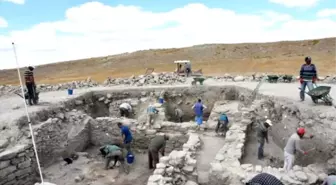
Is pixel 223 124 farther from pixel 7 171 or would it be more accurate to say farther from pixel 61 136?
pixel 7 171

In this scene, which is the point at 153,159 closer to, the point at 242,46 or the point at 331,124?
the point at 331,124

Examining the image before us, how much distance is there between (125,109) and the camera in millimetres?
15938

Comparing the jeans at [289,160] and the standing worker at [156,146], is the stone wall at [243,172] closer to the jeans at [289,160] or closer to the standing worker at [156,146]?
the jeans at [289,160]

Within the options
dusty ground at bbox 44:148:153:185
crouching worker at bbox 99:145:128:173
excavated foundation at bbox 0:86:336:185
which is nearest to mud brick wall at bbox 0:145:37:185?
excavated foundation at bbox 0:86:336:185

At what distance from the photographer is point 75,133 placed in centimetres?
1327

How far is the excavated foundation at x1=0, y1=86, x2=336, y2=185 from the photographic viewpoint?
8062 millimetres

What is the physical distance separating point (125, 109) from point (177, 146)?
14.6 feet

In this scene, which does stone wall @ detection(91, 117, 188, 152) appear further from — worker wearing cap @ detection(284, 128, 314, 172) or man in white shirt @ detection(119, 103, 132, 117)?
worker wearing cap @ detection(284, 128, 314, 172)

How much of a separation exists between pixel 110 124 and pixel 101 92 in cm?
483

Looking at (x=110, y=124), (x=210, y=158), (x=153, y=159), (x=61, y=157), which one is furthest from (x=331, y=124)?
(x=61, y=157)

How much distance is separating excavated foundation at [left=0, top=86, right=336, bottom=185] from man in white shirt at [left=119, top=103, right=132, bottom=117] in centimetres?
51

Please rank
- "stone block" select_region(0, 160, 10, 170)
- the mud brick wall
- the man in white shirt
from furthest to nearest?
the man in white shirt → the mud brick wall → "stone block" select_region(0, 160, 10, 170)

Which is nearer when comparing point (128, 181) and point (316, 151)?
point (316, 151)

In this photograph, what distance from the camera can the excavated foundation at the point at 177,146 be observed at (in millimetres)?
8062
